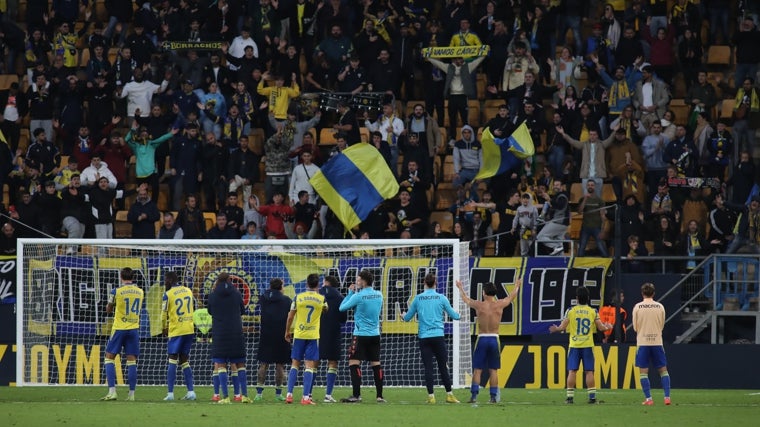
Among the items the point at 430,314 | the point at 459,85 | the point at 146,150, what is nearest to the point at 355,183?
the point at 459,85

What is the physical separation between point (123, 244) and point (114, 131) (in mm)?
8466

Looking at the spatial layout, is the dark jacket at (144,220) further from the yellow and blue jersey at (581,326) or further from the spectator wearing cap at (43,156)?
the yellow and blue jersey at (581,326)

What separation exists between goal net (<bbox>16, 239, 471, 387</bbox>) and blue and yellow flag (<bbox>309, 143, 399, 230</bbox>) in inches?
90.1

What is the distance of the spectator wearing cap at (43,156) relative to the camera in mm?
29875

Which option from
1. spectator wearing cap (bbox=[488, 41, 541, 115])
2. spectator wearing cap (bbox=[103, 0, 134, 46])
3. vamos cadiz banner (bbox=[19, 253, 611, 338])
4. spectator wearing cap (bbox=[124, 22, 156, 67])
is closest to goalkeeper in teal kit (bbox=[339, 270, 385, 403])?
vamos cadiz banner (bbox=[19, 253, 611, 338])

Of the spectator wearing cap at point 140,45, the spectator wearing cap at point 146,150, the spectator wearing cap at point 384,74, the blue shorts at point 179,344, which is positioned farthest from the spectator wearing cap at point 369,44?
the blue shorts at point 179,344

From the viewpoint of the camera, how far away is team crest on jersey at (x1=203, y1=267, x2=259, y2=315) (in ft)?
83.8

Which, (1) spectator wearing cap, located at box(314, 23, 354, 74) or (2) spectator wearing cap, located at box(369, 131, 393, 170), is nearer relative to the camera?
(2) spectator wearing cap, located at box(369, 131, 393, 170)

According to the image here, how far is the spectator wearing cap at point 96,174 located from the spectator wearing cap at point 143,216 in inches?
42.5

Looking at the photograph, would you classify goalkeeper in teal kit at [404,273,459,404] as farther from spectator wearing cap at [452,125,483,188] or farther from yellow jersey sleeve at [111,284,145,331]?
spectator wearing cap at [452,125,483,188]

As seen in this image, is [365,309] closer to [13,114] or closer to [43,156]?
[43,156]

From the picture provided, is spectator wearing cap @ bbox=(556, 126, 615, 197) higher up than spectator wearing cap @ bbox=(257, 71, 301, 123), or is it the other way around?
spectator wearing cap @ bbox=(257, 71, 301, 123)

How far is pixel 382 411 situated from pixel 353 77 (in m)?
13.1

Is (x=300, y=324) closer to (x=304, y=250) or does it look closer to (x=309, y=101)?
(x=304, y=250)
